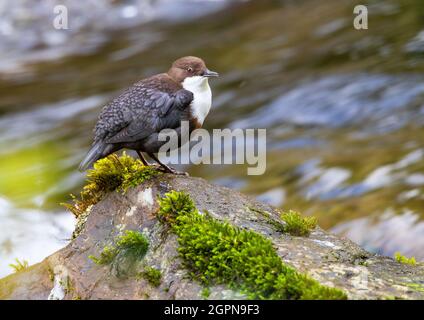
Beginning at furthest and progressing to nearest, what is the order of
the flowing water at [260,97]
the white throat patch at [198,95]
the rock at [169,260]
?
1. the flowing water at [260,97]
2. the white throat patch at [198,95]
3. the rock at [169,260]

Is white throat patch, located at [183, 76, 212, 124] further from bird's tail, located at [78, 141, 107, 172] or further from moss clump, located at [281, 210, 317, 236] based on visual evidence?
moss clump, located at [281, 210, 317, 236]

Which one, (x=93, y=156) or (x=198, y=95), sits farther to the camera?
(x=198, y=95)

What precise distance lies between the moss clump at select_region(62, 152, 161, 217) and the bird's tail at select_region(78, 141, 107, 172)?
40 millimetres

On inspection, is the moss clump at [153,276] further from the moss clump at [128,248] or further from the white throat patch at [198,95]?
the white throat patch at [198,95]

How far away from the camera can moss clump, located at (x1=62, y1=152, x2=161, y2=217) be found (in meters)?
Result: 4.16

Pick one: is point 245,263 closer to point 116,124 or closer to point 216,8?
point 116,124

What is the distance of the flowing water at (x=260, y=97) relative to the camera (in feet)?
23.6

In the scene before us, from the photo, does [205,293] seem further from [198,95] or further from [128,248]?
[198,95]

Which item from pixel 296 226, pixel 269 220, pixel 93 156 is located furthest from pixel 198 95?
pixel 296 226

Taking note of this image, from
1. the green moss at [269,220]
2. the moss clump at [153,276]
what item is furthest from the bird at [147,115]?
the moss clump at [153,276]

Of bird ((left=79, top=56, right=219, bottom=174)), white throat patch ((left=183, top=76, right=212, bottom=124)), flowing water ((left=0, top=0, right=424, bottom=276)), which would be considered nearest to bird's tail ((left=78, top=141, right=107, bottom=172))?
bird ((left=79, top=56, right=219, bottom=174))

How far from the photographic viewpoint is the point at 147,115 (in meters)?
4.36

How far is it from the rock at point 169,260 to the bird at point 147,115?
32 cm

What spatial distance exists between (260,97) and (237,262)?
7182 millimetres
